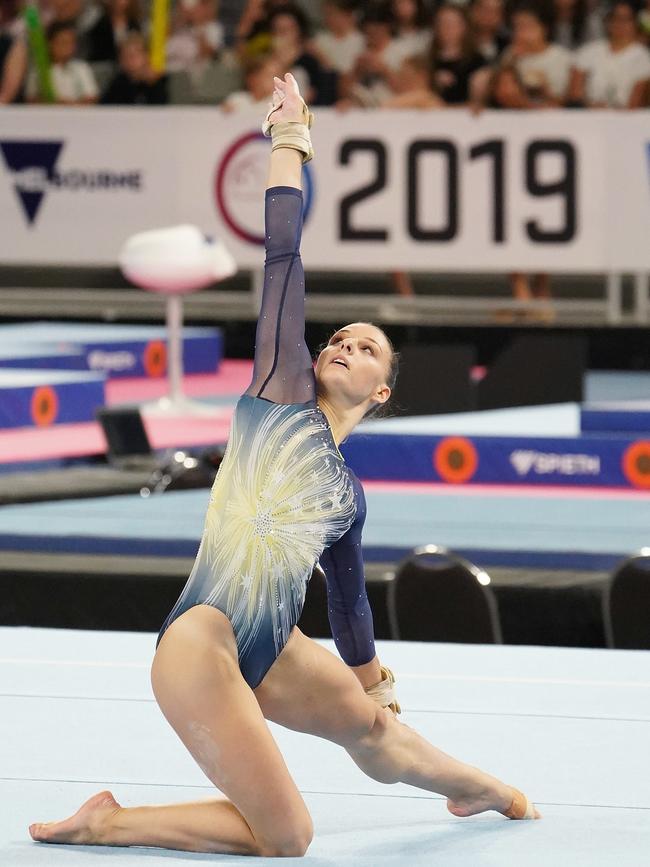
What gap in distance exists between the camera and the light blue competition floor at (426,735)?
304 centimetres

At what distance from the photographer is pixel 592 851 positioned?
3.02m

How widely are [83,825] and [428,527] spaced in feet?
Result: 9.83

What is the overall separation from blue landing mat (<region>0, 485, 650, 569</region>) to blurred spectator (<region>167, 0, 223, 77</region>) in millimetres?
5816

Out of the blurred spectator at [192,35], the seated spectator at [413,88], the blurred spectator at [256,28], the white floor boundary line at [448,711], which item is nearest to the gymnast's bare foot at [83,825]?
the white floor boundary line at [448,711]

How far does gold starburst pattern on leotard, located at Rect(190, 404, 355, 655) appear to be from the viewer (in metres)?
3.03

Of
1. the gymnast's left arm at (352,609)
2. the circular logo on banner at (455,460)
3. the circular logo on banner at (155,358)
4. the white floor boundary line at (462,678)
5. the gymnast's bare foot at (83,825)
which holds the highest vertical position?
the gymnast's left arm at (352,609)

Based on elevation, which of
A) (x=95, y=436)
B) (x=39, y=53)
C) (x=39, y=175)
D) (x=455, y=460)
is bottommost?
(x=95, y=436)

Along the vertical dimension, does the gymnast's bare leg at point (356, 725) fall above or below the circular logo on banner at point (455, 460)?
above

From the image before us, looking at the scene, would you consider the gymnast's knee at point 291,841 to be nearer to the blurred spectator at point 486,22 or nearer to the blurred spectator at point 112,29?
the blurred spectator at point 486,22

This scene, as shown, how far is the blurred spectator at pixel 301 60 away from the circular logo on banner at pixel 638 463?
15.2 feet

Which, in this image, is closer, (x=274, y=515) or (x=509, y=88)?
(x=274, y=515)

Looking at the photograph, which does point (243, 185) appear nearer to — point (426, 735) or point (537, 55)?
point (537, 55)

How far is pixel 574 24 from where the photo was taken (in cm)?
1112

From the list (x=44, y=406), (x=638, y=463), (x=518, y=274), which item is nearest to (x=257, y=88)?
(x=518, y=274)
